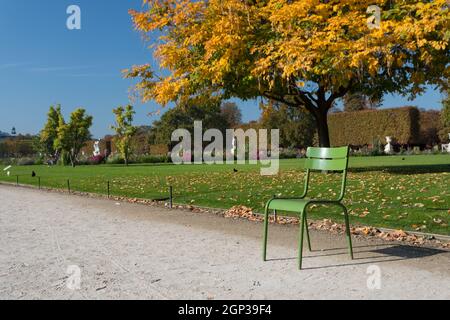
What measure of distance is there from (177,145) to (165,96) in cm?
3939

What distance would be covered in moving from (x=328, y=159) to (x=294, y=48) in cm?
719

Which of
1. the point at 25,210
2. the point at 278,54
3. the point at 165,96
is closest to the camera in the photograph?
the point at 25,210

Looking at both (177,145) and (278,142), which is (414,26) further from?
(177,145)

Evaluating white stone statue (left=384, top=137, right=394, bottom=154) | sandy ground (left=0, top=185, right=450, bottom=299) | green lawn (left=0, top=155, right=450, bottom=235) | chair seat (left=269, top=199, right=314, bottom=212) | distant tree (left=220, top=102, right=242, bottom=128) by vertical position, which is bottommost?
sandy ground (left=0, top=185, right=450, bottom=299)

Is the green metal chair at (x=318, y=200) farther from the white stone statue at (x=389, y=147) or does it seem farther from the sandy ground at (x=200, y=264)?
the white stone statue at (x=389, y=147)

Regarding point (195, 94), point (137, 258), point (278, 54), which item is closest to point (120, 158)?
point (195, 94)

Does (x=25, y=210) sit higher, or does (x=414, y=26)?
(x=414, y=26)

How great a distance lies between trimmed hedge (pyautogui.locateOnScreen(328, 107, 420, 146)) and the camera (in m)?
42.4

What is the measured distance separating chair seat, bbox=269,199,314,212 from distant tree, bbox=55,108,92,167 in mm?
39480

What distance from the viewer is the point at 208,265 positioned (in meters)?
5.21

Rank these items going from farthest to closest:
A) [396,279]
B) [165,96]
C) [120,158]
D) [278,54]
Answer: [120,158] → [165,96] → [278,54] → [396,279]

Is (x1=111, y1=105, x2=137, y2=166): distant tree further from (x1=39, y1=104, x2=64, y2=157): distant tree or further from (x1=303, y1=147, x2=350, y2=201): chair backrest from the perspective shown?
(x1=303, y1=147, x2=350, y2=201): chair backrest

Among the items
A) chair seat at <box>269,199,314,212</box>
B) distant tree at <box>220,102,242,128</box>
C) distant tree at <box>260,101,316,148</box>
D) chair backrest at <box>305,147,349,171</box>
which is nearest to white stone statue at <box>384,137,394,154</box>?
distant tree at <box>260,101,316,148</box>
